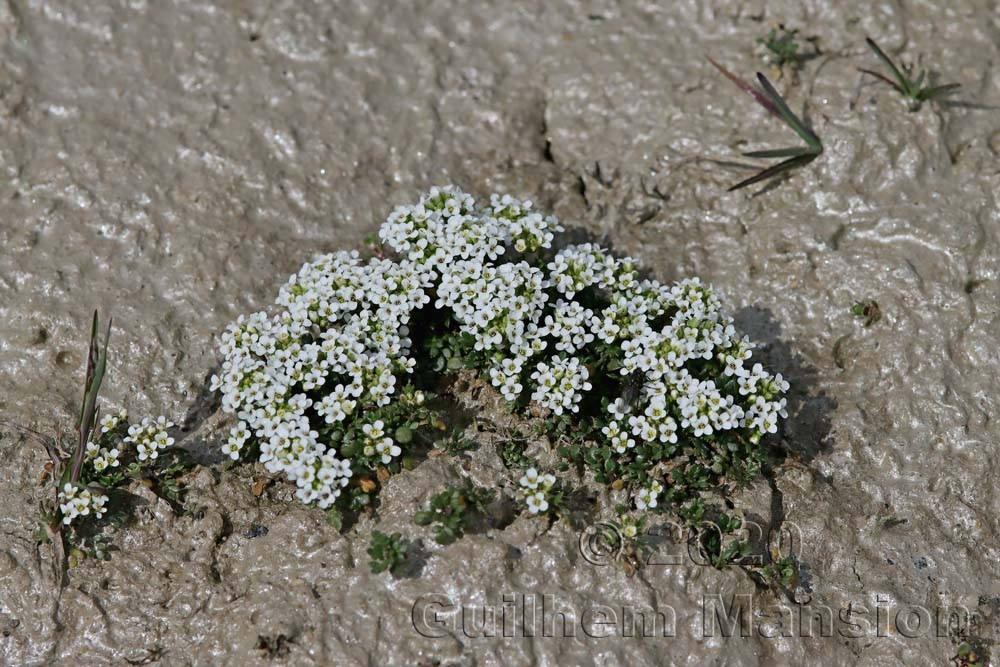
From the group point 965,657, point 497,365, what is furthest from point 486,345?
point 965,657

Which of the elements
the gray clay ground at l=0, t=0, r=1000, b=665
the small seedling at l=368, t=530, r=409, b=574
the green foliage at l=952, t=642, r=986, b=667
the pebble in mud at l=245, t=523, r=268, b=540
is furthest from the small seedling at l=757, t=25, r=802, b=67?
the pebble in mud at l=245, t=523, r=268, b=540

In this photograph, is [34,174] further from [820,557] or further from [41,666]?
[820,557]

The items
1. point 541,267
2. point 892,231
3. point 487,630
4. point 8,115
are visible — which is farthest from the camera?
point 8,115

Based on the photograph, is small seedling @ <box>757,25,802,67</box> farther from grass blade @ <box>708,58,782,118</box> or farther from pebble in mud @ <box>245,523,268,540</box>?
pebble in mud @ <box>245,523,268,540</box>

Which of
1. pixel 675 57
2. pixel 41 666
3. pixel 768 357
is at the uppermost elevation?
pixel 675 57

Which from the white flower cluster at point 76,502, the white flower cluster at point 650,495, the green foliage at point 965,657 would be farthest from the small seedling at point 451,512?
the green foliage at point 965,657

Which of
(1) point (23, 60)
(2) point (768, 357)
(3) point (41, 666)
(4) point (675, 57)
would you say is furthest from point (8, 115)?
(2) point (768, 357)

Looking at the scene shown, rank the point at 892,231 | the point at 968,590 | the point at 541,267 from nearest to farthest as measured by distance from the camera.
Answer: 1. the point at 968,590
2. the point at 541,267
3. the point at 892,231
